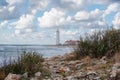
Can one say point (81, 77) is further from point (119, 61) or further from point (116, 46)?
point (116, 46)

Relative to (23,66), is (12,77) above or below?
below

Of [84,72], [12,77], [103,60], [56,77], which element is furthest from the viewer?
[103,60]

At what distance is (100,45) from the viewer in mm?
15398

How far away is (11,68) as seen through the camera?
11609 millimetres

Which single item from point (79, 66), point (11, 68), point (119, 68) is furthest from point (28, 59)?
point (119, 68)

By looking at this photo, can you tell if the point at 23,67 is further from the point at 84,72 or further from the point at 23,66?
the point at 84,72

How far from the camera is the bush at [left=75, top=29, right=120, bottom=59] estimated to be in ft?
49.3

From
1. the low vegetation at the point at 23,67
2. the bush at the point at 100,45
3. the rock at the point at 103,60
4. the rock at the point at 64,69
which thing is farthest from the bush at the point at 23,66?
the bush at the point at 100,45

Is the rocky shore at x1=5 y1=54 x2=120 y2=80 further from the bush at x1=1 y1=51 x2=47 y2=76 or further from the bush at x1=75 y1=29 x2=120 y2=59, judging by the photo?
the bush at x1=75 y1=29 x2=120 y2=59

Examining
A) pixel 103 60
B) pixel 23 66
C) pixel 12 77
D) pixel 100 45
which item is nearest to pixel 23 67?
pixel 23 66

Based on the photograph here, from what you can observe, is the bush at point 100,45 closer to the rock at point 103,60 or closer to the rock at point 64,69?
Result: the rock at point 103,60

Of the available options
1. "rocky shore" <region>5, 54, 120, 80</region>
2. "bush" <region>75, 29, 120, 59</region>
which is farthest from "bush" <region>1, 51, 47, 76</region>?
"bush" <region>75, 29, 120, 59</region>

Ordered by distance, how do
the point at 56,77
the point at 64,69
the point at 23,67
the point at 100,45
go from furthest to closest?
the point at 100,45 → the point at 64,69 → the point at 23,67 → the point at 56,77

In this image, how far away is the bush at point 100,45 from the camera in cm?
1503
